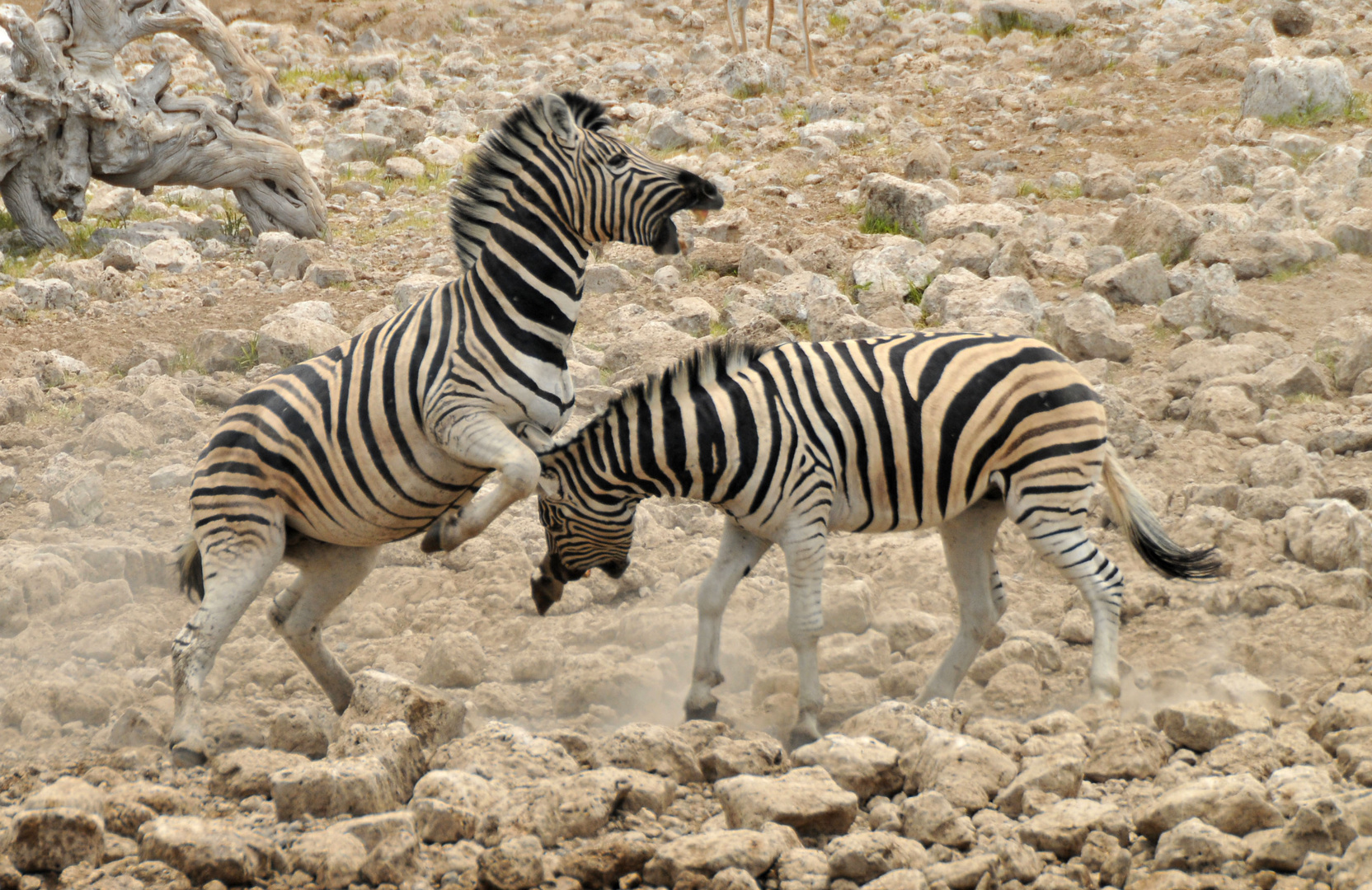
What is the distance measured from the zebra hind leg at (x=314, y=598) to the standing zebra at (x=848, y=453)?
934 mm

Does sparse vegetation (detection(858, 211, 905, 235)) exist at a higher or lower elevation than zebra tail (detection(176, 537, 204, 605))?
higher

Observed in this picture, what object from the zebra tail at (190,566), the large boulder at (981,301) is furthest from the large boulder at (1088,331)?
the zebra tail at (190,566)

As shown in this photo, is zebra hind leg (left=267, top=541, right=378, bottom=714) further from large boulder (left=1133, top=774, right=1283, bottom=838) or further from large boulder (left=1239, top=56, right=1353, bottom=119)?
large boulder (left=1239, top=56, right=1353, bottom=119)

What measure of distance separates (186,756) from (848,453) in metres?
2.76

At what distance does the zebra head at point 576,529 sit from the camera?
4.95 m

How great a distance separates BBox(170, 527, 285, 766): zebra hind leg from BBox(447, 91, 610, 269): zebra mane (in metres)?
1.42

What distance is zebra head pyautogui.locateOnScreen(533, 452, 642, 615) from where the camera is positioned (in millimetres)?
4945

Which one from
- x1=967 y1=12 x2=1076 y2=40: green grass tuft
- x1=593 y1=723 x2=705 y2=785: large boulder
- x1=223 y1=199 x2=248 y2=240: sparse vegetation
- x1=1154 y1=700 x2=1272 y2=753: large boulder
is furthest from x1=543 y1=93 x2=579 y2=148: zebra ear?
x1=967 y1=12 x2=1076 y2=40: green grass tuft

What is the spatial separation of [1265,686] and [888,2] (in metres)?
17.3

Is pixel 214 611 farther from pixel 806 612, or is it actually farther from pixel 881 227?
pixel 881 227

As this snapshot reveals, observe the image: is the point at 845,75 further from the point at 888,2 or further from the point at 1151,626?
the point at 1151,626

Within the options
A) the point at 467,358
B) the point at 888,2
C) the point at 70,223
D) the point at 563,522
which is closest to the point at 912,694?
the point at 563,522

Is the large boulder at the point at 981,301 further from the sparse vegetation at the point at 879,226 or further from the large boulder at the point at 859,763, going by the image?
the large boulder at the point at 859,763

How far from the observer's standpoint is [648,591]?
6172mm
